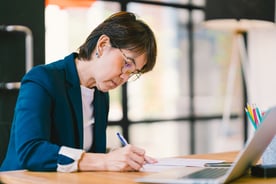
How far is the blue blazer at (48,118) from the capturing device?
57.5 inches

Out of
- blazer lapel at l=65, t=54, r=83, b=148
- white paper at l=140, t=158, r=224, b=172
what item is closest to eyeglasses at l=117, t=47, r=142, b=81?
blazer lapel at l=65, t=54, r=83, b=148

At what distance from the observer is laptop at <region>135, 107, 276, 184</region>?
43.1 inches

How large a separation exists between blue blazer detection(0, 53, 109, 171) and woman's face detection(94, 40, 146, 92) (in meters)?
0.09

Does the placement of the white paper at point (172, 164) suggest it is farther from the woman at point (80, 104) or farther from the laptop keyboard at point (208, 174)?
the laptop keyboard at point (208, 174)

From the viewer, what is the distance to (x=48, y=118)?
157 cm

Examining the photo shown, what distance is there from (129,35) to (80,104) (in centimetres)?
30

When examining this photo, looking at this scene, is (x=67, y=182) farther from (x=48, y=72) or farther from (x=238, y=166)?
(x=48, y=72)

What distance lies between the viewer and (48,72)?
5.46ft

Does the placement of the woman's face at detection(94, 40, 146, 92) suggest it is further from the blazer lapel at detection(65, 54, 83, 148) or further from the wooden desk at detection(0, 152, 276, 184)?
the wooden desk at detection(0, 152, 276, 184)

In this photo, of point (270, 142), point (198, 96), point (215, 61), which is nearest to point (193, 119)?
point (198, 96)

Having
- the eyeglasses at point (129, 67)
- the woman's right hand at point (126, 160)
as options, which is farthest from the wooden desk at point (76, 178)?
the eyeglasses at point (129, 67)

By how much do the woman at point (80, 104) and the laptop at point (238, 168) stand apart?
24 centimetres

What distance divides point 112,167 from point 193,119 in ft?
11.1

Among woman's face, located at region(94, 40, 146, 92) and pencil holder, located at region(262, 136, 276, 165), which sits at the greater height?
woman's face, located at region(94, 40, 146, 92)
